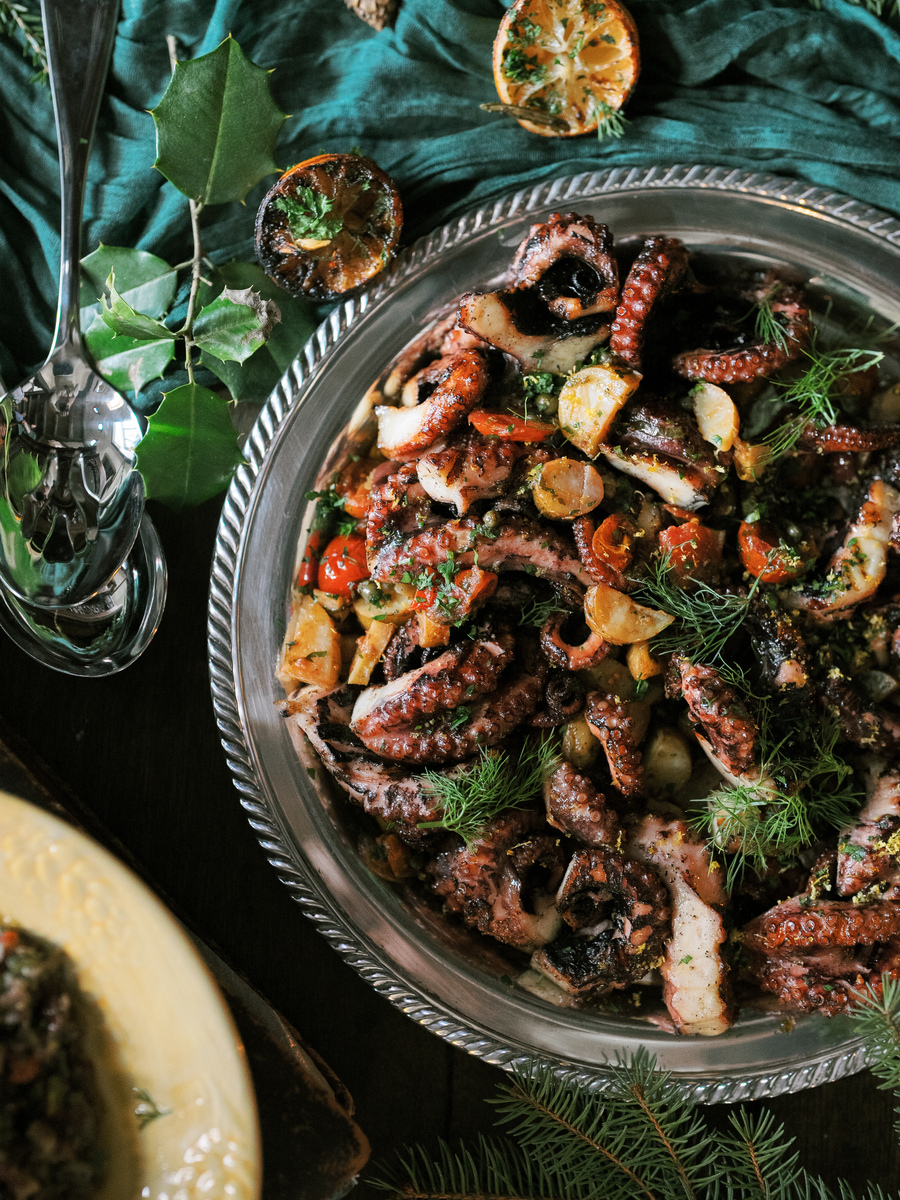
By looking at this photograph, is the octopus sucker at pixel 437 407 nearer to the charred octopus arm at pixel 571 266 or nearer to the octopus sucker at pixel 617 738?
the charred octopus arm at pixel 571 266

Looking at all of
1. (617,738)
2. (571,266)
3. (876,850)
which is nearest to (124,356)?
(571,266)

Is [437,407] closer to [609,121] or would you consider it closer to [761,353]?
[761,353]

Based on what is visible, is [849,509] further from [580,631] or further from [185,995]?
[185,995]

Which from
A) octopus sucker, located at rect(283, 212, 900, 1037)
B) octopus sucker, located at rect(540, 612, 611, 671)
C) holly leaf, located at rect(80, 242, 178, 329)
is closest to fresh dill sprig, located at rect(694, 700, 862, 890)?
octopus sucker, located at rect(283, 212, 900, 1037)

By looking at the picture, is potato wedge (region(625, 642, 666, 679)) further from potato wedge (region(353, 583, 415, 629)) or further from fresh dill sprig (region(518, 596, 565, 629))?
potato wedge (region(353, 583, 415, 629))

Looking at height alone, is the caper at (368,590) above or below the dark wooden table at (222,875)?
above

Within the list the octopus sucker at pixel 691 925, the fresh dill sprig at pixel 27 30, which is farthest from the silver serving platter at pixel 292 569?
the fresh dill sprig at pixel 27 30

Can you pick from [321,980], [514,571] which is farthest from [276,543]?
[321,980]
